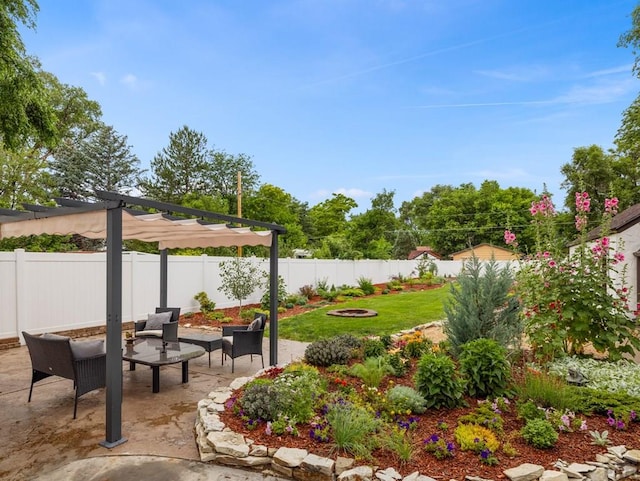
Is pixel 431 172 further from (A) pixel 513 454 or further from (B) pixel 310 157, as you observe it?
(A) pixel 513 454

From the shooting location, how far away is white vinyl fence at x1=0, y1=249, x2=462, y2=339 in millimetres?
7289

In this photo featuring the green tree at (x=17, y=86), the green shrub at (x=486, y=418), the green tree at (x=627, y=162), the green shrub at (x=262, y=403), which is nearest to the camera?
the green shrub at (x=486, y=418)

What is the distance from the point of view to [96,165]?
85.8 feet

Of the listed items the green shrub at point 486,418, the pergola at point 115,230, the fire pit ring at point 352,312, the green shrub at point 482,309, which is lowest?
the fire pit ring at point 352,312

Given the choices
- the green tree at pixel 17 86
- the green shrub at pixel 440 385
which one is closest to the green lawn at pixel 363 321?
the green shrub at pixel 440 385

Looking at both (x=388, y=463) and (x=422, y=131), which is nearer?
(x=388, y=463)

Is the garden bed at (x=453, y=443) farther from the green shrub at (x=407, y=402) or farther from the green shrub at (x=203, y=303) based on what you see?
the green shrub at (x=203, y=303)

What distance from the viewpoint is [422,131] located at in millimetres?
14453

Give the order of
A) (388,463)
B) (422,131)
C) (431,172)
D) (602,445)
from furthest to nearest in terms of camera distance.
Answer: (431,172) < (422,131) < (602,445) < (388,463)

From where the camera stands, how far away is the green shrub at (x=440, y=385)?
3.91 metres

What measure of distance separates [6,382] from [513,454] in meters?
6.32

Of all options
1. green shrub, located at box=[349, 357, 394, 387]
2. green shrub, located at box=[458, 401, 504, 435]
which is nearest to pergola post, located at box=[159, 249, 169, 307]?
green shrub, located at box=[349, 357, 394, 387]

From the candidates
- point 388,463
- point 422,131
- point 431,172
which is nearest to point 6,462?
point 388,463

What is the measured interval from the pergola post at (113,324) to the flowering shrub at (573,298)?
518cm
